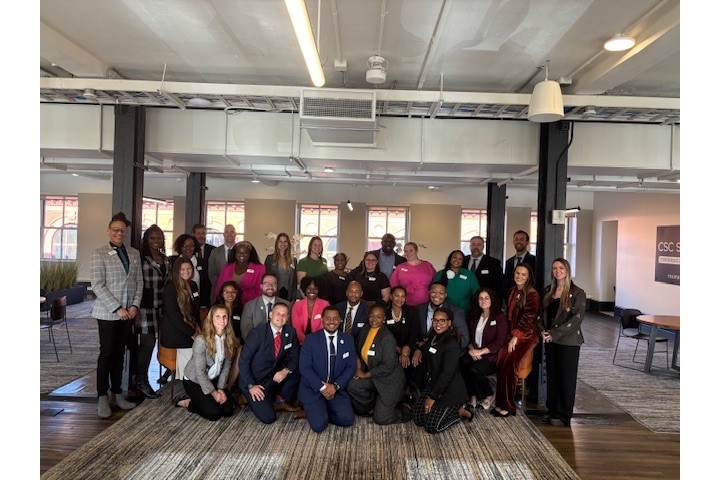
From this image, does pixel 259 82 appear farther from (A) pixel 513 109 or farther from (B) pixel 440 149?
(A) pixel 513 109

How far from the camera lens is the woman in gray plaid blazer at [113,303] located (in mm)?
4535

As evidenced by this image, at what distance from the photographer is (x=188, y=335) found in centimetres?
490

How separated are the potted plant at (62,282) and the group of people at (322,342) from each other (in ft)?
20.8

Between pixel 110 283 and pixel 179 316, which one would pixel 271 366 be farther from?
pixel 110 283

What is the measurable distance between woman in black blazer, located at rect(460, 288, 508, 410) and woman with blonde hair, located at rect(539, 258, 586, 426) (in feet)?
1.50

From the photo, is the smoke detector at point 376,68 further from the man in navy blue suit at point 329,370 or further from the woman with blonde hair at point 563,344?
the woman with blonde hair at point 563,344

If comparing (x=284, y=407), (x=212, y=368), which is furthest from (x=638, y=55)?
(x=212, y=368)

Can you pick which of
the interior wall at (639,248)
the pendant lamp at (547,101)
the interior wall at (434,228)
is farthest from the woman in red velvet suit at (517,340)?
the interior wall at (434,228)

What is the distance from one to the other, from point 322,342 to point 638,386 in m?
4.16

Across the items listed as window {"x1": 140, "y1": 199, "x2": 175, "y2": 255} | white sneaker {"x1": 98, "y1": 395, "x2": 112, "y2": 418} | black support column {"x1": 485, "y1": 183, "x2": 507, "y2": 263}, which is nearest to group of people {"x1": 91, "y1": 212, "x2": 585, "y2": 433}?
white sneaker {"x1": 98, "y1": 395, "x2": 112, "y2": 418}

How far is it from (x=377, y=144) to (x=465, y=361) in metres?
2.79

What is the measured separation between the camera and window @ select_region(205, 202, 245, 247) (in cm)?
1409

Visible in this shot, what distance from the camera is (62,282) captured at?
10.9 metres

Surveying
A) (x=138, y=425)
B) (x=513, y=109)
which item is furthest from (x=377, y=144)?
(x=138, y=425)
